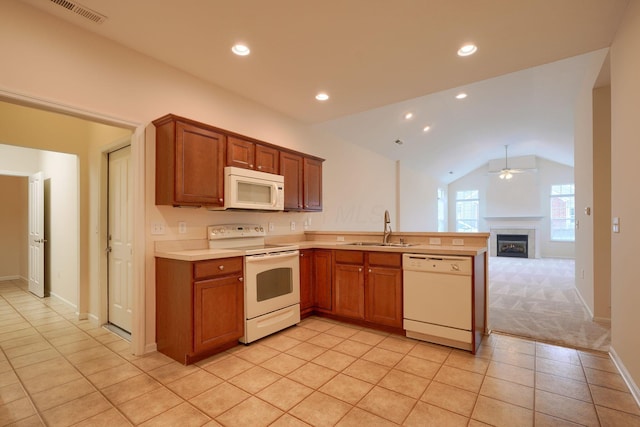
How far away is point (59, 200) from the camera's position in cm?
439

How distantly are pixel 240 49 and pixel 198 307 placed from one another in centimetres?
228

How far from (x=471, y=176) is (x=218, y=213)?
1151 centimetres

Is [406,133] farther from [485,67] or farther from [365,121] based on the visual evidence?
[485,67]

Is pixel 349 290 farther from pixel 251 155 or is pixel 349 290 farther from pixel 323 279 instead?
pixel 251 155

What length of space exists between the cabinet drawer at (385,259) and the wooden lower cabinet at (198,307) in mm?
1389

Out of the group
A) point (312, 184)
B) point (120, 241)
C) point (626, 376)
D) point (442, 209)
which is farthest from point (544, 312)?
point (442, 209)

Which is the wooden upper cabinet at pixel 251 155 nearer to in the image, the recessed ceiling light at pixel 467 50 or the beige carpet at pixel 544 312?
the recessed ceiling light at pixel 467 50

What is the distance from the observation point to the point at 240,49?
2.68 meters

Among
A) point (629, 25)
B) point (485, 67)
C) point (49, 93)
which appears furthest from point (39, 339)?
point (629, 25)

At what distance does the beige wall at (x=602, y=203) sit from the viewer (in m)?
3.43

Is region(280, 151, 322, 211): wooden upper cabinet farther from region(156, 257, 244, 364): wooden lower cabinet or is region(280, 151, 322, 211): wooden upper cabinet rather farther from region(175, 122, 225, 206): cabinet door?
region(156, 257, 244, 364): wooden lower cabinet

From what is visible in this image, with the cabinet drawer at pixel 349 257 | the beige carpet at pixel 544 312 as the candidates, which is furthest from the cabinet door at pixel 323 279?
the beige carpet at pixel 544 312

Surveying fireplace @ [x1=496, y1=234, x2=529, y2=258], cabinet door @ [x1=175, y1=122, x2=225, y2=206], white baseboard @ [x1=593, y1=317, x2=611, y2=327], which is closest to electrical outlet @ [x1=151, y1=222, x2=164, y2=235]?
cabinet door @ [x1=175, y1=122, x2=225, y2=206]

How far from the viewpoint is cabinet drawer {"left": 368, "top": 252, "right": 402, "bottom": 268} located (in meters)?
3.10
